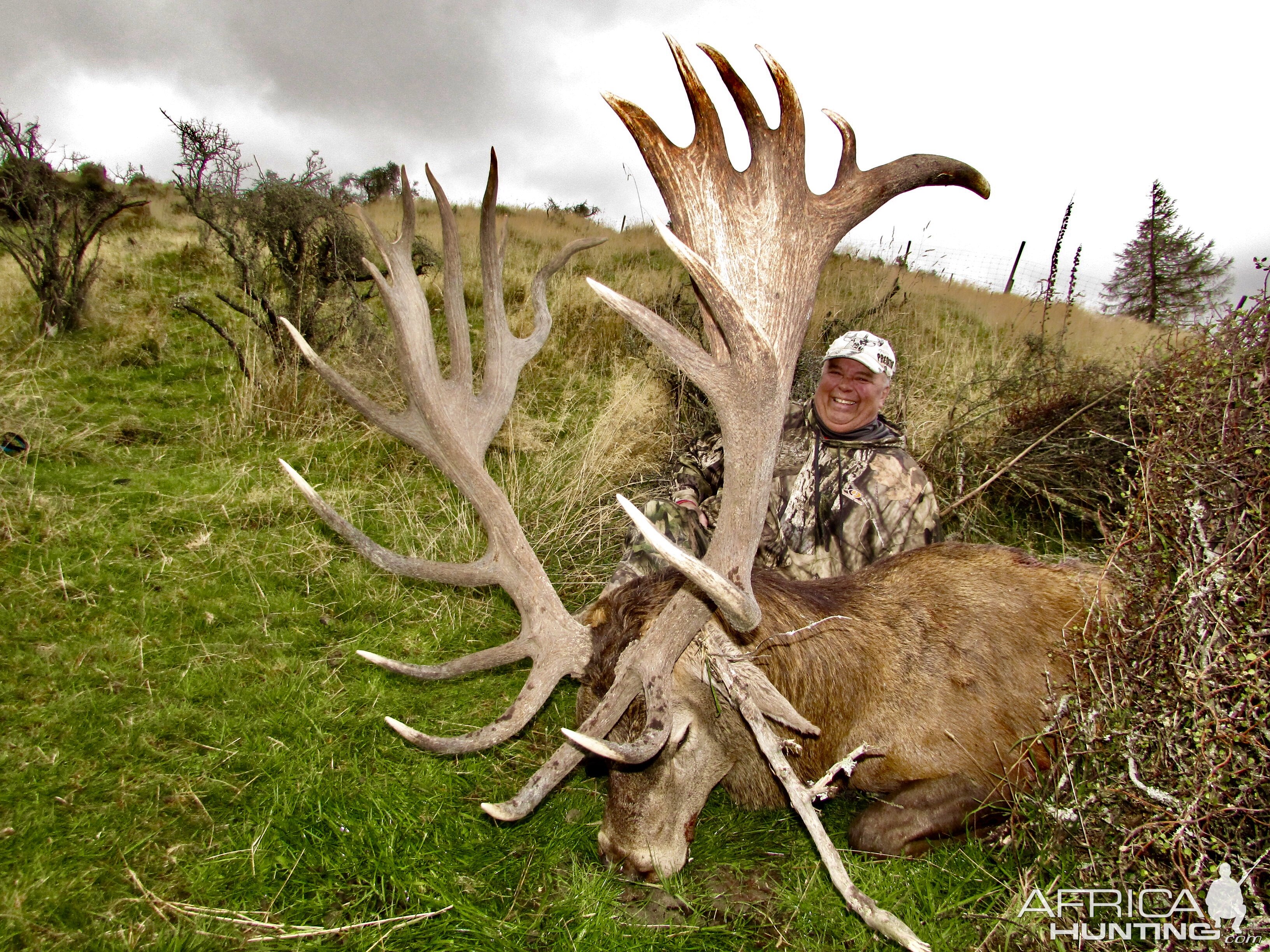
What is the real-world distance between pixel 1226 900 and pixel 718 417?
160 centimetres

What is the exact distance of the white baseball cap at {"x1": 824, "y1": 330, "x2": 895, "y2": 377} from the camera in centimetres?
414

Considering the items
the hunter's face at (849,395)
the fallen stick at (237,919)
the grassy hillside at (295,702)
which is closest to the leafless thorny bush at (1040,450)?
the grassy hillside at (295,702)

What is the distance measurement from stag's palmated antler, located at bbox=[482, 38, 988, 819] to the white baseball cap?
1987mm

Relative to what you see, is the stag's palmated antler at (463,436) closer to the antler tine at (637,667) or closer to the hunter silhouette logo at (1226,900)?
the antler tine at (637,667)

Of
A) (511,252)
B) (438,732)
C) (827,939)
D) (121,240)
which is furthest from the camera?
(511,252)

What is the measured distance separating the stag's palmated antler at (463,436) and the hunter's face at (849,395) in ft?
7.15

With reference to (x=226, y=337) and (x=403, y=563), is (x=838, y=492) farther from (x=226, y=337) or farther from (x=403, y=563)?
(x=226, y=337)

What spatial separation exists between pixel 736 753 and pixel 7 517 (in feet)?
11.9

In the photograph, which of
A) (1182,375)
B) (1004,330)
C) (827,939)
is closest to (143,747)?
(827,939)

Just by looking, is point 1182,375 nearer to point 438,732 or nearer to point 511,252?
point 438,732

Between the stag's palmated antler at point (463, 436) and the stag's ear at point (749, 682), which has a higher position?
the stag's palmated antler at point (463, 436)

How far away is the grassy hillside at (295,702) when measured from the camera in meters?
2.13

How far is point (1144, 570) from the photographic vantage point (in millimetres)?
1941

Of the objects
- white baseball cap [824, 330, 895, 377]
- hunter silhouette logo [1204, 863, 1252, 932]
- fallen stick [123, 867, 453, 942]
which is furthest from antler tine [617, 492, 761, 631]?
white baseball cap [824, 330, 895, 377]
